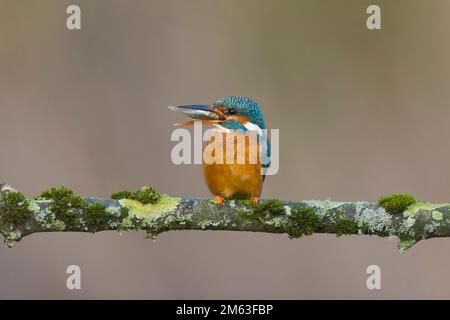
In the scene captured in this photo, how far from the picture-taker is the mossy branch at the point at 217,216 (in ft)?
9.90

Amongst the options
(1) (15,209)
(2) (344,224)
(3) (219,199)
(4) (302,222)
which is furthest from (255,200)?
(1) (15,209)

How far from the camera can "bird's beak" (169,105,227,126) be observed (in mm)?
3410

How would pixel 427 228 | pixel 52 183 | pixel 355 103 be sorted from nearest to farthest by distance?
pixel 427 228 → pixel 52 183 → pixel 355 103

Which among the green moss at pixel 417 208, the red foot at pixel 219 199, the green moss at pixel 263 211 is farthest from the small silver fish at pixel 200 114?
the green moss at pixel 417 208

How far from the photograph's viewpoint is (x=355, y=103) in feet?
20.0

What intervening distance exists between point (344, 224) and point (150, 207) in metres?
0.73

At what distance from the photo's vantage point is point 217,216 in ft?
10.2

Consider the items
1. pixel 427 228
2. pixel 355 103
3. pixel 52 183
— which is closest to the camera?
pixel 427 228

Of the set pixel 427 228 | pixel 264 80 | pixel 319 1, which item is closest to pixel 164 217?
pixel 427 228

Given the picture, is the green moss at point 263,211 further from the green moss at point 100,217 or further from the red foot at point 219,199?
the green moss at point 100,217

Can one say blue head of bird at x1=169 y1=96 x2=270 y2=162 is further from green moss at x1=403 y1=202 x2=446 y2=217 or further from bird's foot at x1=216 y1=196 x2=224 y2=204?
green moss at x1=403 y1=202 x2=446 y2=217

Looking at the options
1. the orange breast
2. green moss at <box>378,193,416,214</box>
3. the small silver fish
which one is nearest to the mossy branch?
green moss at <box>378,193,416,214</box>

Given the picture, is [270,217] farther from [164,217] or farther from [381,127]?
[381,127]

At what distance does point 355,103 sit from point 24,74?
2.43 meters
